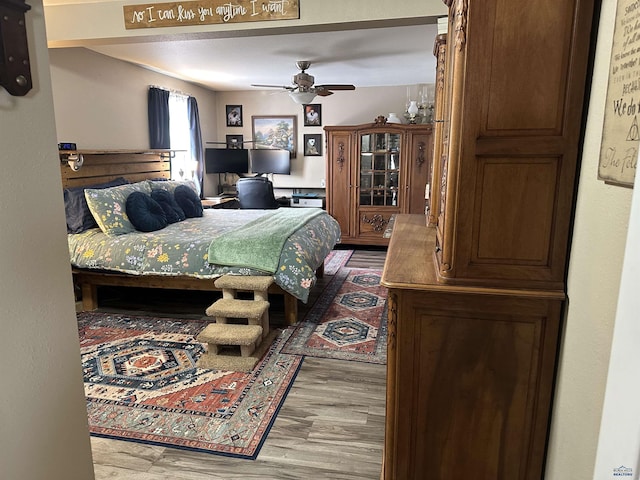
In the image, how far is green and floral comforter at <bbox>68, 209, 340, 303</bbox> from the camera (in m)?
3.38

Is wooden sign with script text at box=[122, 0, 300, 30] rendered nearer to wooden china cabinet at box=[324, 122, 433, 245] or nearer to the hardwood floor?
the hardwood floor

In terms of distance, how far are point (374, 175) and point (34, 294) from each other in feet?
17.7

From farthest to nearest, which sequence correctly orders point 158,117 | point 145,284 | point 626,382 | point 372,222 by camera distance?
1. point 372,222
2. point 158,117
3. point 145,284
4. point 626,382

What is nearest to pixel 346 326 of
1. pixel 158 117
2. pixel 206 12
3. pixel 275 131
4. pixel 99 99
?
pixel 206 12

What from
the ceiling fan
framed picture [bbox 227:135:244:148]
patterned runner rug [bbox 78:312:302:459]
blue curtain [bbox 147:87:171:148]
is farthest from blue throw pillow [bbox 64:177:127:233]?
framed picture [bbox 227:135:244:148]

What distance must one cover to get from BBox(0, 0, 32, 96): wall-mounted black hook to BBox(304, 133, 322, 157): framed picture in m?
6.03

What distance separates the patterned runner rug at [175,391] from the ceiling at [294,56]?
2.37 m

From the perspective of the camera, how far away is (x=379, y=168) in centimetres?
614

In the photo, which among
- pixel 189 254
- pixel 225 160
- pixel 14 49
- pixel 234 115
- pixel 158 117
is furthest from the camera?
pixel 234 115

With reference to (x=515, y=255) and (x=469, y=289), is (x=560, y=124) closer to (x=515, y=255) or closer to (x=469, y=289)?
(x=515, y=255)

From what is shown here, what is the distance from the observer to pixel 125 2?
3.21 meters

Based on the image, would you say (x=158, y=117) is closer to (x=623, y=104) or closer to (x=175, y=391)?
(x=175, y=391)

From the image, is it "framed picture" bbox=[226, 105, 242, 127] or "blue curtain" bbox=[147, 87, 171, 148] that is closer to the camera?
"blue curtain" bbox=[147, 87, 171, 148]

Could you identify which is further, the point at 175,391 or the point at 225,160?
the point at 225,160
